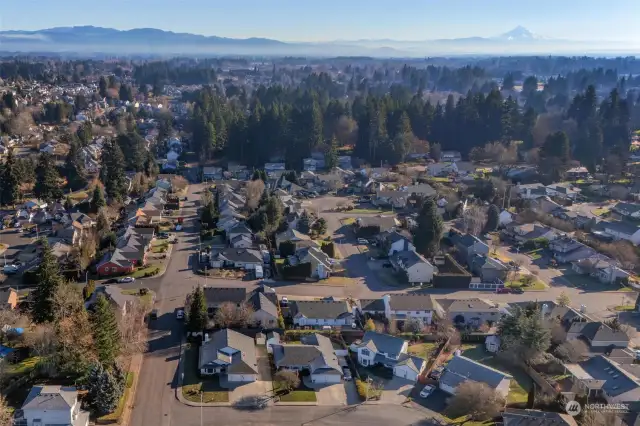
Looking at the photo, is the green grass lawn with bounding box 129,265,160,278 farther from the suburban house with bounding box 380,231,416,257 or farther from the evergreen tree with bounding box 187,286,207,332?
the suburban house with bounding box 380,231,416,257

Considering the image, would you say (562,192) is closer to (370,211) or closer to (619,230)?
(619,230)

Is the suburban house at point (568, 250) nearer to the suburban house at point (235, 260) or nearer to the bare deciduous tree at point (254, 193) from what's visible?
the suburban house at point (235, 260)

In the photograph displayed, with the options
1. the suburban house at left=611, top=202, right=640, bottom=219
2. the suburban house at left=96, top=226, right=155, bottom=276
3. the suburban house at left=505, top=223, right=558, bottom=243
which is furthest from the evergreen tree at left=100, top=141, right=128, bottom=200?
the suburban house at left=611, top=202, right=640, bottom=219

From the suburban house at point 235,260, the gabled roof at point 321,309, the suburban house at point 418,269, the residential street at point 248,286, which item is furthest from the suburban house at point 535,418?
the suburban house at point 235,260

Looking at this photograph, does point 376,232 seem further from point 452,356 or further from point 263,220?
point 452,356

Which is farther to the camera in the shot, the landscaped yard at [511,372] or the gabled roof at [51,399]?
the landscaped yard at [511,372]

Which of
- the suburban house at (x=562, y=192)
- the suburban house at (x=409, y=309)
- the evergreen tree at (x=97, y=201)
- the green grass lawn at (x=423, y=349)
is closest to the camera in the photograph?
the green grass lawn at (x=423, y=349)

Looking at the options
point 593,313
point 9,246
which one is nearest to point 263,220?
point 9,246

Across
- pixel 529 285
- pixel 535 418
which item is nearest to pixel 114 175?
pixel 529 285
